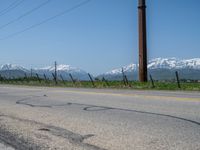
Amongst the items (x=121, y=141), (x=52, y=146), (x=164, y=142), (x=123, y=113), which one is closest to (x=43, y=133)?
(x=52, y=146)

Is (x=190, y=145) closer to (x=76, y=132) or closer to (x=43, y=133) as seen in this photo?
(x=76, y=132)

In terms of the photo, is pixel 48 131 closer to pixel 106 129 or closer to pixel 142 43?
pixel 106 129

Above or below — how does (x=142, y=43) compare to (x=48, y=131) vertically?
above

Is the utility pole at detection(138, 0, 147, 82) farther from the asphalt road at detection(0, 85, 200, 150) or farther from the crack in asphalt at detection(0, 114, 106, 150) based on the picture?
the crack in asphalt at detection(0, 114, 106, 150)

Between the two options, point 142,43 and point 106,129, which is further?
point 142,43

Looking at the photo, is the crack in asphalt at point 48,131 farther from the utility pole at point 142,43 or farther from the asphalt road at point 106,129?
the utility pole at point 142,43

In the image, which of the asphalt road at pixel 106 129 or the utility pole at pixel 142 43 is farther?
the utility pole at pixel 142 43

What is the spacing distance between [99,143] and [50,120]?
130 inches

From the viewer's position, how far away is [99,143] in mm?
6852

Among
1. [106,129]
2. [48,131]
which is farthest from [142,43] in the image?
[48,131]

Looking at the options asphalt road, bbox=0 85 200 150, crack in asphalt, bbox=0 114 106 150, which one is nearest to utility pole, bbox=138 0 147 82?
asphalt road, bbox=0 85 200 150

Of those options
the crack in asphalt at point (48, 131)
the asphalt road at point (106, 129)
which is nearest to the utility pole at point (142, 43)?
the asphalt road at point (106, 129)

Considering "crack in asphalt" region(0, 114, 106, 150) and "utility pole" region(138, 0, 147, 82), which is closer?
"crack in asphalt" region(0, 114, 106, 150)

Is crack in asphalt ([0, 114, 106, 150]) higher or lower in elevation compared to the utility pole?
lower
